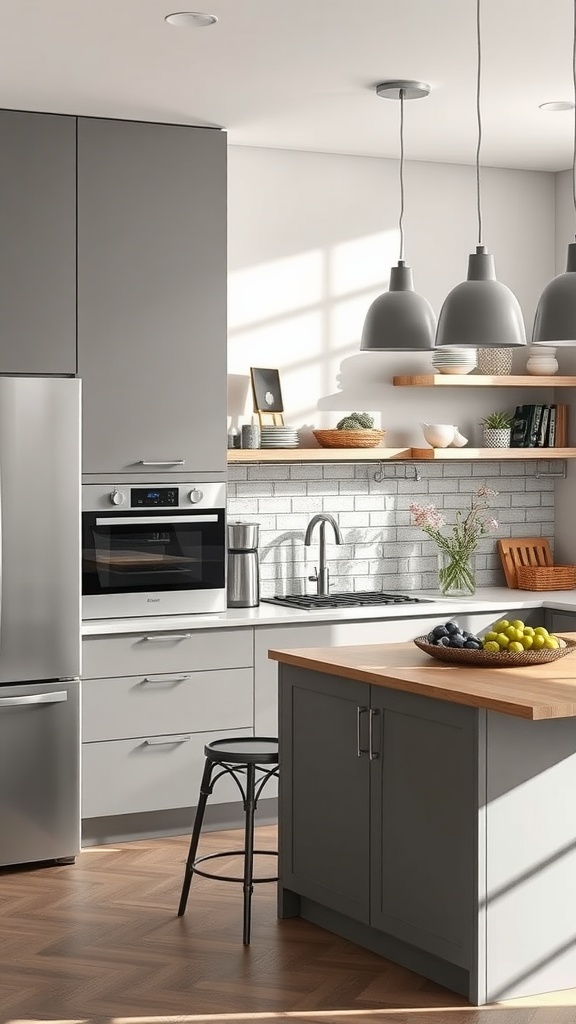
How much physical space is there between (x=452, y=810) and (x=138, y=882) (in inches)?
64.1

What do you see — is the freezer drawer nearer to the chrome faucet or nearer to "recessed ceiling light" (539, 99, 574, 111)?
the chrome faucet

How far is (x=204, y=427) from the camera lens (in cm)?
557

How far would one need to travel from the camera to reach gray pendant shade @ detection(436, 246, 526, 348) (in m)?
3.63

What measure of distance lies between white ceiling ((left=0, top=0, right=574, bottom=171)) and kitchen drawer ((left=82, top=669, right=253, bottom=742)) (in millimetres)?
2252

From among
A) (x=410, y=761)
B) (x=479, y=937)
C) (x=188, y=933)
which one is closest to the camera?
(x=479, y=937)

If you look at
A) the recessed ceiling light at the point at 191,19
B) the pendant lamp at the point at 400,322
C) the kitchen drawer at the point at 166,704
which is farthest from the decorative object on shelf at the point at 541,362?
the recessed ceiling light at the point at 191,19

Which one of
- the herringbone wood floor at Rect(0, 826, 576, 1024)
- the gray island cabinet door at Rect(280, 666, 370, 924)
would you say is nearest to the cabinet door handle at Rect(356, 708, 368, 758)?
the gray island cabinet door at Rect(280, 666, 370, 924)

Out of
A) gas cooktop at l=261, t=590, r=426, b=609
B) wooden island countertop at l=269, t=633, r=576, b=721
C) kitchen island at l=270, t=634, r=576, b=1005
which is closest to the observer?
wooden island countertop at l=269, t=633, r=576, b=721

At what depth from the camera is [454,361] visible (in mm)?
6352

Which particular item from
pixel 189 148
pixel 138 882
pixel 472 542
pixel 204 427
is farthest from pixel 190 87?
pixel 138 882

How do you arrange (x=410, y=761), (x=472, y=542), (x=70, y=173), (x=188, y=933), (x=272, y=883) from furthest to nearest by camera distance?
(x=472, y=542) → (x=70, y=173) → (x=272, y=883) → (x=188, y=933) → (x=410, y=761)

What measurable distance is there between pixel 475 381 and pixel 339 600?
4.20 feet

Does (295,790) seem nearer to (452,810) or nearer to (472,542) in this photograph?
(452,810)

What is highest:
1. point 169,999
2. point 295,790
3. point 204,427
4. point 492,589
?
point 204,427
